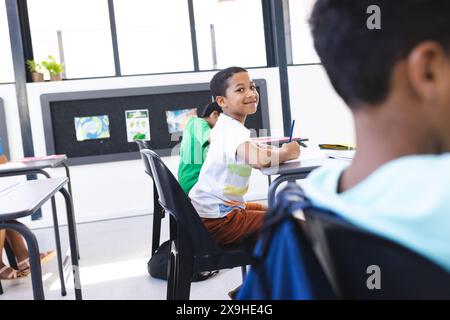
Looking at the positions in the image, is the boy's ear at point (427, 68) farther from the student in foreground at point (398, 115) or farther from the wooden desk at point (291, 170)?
the wooden desk at point (291, 170)

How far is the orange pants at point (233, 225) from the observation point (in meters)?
1.38

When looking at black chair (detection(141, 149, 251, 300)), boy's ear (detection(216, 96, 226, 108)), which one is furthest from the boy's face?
black chair (detection(141, 149, 251, 300))

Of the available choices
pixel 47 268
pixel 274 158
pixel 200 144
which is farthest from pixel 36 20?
pixel 274 158

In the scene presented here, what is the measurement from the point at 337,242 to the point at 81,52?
3.90m

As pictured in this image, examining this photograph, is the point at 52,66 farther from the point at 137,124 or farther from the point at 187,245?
the point at 187,245

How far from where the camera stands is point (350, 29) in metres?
0.38

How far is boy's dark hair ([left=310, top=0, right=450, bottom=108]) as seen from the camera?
1.17ft

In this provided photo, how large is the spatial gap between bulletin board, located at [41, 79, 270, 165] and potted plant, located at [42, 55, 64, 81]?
0.18m

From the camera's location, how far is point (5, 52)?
142 inches

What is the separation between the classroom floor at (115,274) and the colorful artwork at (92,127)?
2.94 ft

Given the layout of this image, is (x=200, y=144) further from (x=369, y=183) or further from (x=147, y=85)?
(x=147, y=85)

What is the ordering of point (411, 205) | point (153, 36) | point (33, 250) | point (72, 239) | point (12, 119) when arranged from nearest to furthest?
point (411, 205)
point (33, 250)
point (72, 239)
point (12, 119)
point (153, 36)

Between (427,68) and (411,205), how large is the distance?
123 mm

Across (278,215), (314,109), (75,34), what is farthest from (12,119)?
(278,215)
